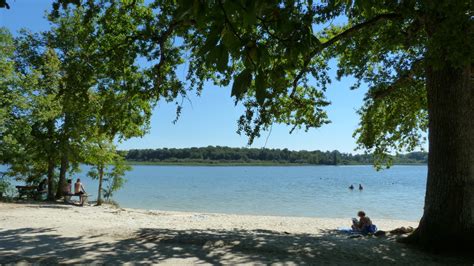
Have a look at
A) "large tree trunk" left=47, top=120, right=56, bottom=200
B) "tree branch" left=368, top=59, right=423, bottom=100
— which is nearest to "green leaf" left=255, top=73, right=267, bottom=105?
"tree branch" left=368, top=59, right=423, bottom=100

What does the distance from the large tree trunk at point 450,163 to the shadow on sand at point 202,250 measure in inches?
25.5

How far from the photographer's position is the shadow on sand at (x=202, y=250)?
773 centimetres

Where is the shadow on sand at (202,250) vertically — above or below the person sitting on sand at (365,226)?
above

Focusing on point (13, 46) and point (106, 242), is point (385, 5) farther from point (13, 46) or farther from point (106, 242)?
point (13, 46)

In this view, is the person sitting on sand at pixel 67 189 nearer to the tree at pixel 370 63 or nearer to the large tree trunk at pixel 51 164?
the large tree trunk at pixel 51 164

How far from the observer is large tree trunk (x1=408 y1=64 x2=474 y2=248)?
8.84 metres

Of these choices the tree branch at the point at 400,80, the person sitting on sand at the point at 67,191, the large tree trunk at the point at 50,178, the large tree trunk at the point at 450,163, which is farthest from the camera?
the large tree trunk at the point at 50,178

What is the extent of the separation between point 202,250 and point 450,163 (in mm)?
5487

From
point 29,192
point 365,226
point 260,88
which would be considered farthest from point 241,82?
point 29,192

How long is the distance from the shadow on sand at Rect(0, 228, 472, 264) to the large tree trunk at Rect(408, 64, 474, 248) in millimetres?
648

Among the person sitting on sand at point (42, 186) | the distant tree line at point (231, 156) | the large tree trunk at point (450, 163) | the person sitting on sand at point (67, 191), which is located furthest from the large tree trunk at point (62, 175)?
the distant tree line at point (231, 156)

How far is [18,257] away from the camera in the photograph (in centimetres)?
742

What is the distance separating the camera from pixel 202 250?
8.54 m

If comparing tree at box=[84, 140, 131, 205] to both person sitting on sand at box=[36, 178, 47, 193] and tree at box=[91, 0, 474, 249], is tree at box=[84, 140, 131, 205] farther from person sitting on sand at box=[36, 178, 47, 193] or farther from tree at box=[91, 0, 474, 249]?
tree at box=[91, 0, 474, 249]
